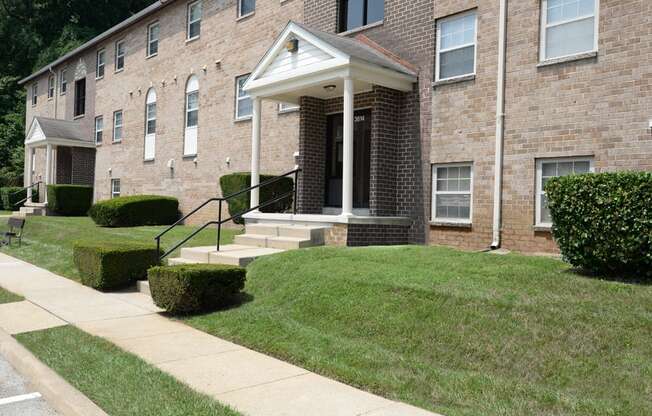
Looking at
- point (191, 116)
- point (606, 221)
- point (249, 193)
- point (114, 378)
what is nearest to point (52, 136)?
point (191, 116)

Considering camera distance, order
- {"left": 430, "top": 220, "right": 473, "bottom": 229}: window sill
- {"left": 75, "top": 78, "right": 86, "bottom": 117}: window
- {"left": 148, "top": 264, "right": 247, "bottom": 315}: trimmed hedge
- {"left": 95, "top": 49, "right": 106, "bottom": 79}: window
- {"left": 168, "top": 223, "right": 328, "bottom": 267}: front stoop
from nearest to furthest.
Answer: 1. {"left": 148, "top": 264, "right": 247, "bottom": 315}: trimmed hedge
2. {"left": 168, "top": 223, "right": 328, "bottom": 267}: front stoop
3. {"left": 430, "top": 220, "right": 473, "bottom": 229}: window sill
4. {"left": 95, "top": 49, "right": 106, "bottom": 79}: window
5. {"left": 75, "top": 78, "right": 86, "bottom": 117}: window

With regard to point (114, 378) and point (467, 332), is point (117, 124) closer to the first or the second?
point (114, 378)

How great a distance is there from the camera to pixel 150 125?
23766mm

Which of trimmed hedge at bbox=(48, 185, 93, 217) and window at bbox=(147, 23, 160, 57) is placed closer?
window at bbox=(147, 23, 160, 57)

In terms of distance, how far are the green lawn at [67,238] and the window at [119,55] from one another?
957cm

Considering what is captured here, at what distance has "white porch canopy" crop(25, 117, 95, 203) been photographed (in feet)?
91.4

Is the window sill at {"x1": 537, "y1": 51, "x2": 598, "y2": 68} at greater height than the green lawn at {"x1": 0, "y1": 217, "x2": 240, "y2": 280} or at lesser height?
greater

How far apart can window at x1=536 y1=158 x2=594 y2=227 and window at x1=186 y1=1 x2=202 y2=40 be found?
571 inches

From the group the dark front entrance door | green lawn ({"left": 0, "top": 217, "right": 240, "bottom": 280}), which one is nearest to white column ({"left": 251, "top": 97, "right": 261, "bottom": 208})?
green lawn ({"left": 0, "top": 217, "right": 240, "bottom": 280})

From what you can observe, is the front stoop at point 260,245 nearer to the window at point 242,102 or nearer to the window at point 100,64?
the window at point 242,102

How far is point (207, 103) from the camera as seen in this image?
19.8 metres

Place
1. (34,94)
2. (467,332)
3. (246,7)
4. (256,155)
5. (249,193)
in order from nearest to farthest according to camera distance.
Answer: (467,332) < (256,155) < (249,193) < (246,7) < (34,94)

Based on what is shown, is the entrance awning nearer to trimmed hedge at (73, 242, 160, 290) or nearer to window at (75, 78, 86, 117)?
trimmed hedge at (73, 242, 160, 290)

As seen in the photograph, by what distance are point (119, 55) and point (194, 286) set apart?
22.0 m
